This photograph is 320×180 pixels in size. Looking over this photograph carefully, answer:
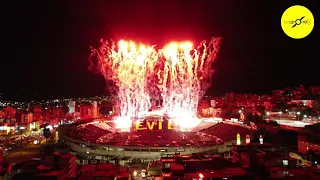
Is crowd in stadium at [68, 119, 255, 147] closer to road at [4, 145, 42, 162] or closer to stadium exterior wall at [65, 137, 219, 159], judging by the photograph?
stadium exterior wall at [65, 137, 219, 159]

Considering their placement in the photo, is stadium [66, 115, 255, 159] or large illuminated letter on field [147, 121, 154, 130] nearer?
stadium [66, 115, 255, 159]

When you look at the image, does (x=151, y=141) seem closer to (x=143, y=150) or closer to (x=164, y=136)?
(x=164, y=136)

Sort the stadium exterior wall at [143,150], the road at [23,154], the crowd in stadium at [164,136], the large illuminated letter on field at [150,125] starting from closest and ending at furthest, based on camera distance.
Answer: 1. the stadium exterior wall at [143,150]
2. the road at [23,154]
3. the crowd in stadium at [164,136]
4. the large illuminated letter on field at [150,125]

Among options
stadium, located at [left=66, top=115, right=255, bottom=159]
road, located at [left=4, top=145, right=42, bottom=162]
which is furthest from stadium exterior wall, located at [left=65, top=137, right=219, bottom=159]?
road, located at [left=4, top=145, right=42, bottom=162]

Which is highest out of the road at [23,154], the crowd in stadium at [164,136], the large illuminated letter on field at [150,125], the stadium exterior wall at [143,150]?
the large illuminated letter on field at [150,125]

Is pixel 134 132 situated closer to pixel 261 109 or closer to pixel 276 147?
pixel 276 147

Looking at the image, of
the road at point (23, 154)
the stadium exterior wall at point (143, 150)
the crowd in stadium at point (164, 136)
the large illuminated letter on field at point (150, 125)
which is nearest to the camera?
the stadium exterior wall at point (143, 150)

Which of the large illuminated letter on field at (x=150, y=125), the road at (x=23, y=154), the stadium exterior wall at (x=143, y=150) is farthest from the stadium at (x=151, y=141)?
the road at (x=23, y=154)

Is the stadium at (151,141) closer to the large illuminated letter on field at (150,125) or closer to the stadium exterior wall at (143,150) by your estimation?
the stadium exterior wall at (143,150)

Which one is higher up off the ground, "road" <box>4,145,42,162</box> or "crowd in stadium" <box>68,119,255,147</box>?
"crowd in stadium" <box>68,119,255,147</box>
